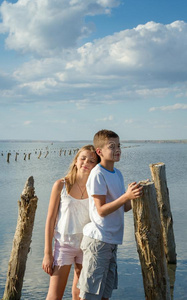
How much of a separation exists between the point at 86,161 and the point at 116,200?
0.77 m

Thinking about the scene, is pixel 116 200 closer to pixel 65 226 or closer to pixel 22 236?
pixel 65 226

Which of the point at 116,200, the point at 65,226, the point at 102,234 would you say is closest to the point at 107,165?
the point at 116,200

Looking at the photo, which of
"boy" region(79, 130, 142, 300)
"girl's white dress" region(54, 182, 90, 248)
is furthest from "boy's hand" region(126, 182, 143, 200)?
"girl's white dress" region(54, 182, 90, 248)

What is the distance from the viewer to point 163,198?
308 inches

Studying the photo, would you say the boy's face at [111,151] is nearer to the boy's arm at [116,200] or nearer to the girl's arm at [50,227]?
the boy's arm at [116,200]

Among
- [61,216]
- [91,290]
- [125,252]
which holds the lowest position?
[125,252]

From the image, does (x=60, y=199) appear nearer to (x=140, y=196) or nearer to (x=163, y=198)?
(x=140, y=196)

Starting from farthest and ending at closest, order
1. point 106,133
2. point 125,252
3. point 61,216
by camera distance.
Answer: point 125,252
point 61,216
point 106,133

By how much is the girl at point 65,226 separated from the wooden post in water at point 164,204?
11.9 ft

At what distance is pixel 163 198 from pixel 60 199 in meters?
4.25

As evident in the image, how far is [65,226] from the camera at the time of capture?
3.94m

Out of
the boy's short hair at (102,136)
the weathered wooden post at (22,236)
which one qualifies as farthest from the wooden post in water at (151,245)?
the weathered wooden post at (22,236)

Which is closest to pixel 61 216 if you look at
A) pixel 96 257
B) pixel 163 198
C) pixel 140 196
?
pixel 96 257

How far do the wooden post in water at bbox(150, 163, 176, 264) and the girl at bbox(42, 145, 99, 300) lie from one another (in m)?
3.62
